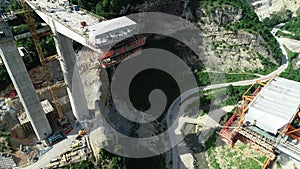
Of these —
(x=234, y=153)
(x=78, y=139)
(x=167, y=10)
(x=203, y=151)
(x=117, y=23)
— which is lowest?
(x=203, y=151)

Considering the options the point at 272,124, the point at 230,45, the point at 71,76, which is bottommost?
the point at 230,45

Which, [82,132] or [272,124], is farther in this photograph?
[82,132]

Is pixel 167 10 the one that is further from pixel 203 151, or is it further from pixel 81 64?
pixel 203 151

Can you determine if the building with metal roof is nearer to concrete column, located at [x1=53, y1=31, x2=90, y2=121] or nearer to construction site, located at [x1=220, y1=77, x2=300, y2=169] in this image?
construction site, located at [x1=220, y1=77, x2=300, y2=169]

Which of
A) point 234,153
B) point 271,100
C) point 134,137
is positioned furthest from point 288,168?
point 134,137

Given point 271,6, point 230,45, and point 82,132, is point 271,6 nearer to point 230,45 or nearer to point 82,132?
point 230,45

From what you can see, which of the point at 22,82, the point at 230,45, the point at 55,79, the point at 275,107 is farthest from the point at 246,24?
the point at 22,82
